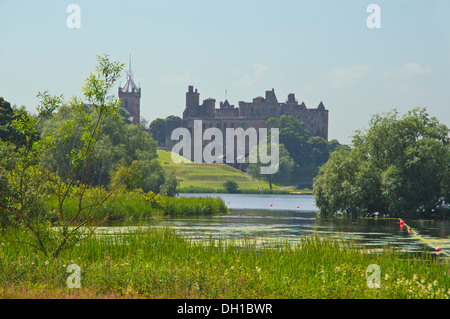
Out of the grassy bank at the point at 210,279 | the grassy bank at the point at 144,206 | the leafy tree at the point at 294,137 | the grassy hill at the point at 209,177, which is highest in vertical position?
the leafy tree at the point at 294,137

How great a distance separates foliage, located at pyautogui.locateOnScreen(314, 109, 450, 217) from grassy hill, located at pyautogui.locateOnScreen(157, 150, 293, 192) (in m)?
67.5

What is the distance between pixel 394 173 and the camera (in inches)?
1476

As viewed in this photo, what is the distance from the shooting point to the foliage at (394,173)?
37875 mm

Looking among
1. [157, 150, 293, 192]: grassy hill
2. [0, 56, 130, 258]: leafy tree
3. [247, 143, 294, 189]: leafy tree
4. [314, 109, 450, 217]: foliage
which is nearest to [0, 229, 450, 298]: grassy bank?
[0, 56, 130, 258]: leafy tree

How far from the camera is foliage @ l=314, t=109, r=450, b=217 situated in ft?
124

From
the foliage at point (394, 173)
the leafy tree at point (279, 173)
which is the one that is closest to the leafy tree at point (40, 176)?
the foliage at point (394, 173)

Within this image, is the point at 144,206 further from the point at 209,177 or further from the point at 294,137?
the point at 294,137

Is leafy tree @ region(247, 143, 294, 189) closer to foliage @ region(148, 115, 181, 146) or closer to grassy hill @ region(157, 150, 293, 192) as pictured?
grassy hill @ region(157, 150, 293, 192)

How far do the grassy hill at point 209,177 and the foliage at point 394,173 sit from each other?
2656 inches

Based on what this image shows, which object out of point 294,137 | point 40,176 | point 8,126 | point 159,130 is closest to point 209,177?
point 294,137

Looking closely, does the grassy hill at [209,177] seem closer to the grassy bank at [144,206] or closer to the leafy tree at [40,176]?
the grassy bank at [144,206]
